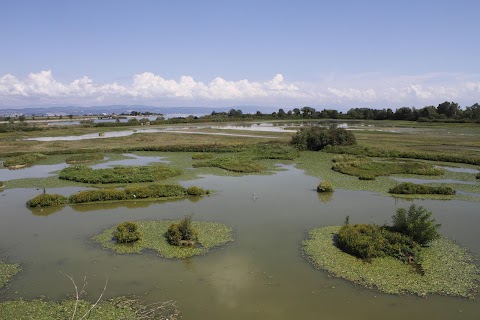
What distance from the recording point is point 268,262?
14938 mm

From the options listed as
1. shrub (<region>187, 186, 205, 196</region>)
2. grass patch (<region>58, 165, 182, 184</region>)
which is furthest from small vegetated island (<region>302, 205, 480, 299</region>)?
grass patch (<region>58, 165, 182, 184</region>)

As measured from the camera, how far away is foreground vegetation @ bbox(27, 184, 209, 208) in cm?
2253

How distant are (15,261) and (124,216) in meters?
6.35

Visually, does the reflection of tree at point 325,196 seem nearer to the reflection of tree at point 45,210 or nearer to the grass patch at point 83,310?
the grass patch at point 83,310

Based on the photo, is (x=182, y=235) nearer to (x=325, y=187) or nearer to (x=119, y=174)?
(x=325, y=187)

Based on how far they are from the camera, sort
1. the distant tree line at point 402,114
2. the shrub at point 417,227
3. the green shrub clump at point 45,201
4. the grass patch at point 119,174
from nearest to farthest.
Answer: the shrub at point 417,227 → the green shrub clump at point 45,201 → the grass patch at point 119,174 → the distant tree line at point 402,114

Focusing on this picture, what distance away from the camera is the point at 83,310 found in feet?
38.1

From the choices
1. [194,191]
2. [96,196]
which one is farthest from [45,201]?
[194,191]

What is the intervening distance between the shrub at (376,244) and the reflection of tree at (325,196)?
7183 mm

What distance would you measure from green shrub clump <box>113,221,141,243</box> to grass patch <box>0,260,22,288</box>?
12.7 ft

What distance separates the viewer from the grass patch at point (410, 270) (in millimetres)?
12836

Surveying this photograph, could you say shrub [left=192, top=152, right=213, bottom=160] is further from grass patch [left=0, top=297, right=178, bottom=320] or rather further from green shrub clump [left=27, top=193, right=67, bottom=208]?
grass patch [left=0, top=297, right=178, bottom=320]

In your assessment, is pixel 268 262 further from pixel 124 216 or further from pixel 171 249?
pixel 124 216

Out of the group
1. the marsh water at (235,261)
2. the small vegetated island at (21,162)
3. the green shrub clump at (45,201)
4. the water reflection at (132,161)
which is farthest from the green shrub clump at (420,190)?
the small vegetated island at (21,162)
